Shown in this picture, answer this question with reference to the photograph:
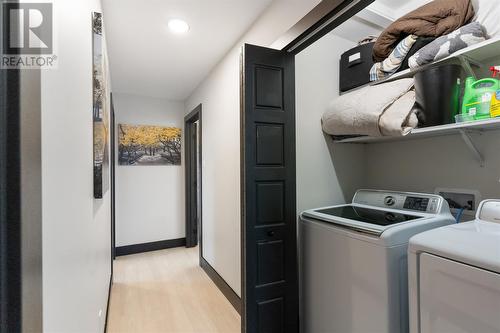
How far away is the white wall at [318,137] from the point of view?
6.17 feet

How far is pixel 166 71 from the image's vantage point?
9.33 ft

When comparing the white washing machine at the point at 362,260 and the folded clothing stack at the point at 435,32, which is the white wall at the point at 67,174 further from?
the folded clothing stack at the point at 435,32

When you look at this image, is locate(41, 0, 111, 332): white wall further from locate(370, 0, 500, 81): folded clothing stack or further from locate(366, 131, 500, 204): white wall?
locate(366, 131, 500, 204): white wall

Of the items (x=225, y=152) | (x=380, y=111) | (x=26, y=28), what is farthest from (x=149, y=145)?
(x=26, y=28)

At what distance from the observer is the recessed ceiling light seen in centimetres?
189

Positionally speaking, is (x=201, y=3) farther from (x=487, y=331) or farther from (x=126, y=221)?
(x=126, y=221)

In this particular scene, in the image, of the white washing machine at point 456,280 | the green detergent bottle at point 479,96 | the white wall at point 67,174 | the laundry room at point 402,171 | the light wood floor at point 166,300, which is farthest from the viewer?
the light wood floor at point 166,300

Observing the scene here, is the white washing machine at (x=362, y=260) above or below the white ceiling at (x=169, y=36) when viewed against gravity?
below

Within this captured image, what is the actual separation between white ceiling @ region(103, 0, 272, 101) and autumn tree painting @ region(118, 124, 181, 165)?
0.75m

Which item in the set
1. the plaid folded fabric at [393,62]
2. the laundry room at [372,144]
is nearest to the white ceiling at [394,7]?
the laundry room at [372,144]

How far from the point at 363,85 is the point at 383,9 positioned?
0.61m

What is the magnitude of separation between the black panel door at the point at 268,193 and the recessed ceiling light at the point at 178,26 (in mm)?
763

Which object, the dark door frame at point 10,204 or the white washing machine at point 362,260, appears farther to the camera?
the white washing machine at point 362,260

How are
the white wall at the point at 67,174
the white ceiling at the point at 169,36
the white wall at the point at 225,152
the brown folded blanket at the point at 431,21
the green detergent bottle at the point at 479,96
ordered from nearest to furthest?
the white wall at the point at 67,174 → the green detergent bottle at the point at 479,96 → the brown folded blanket at the point at 431,21 → the white ceiling at the point at 169,36 → the white wall at the point at 225,152
